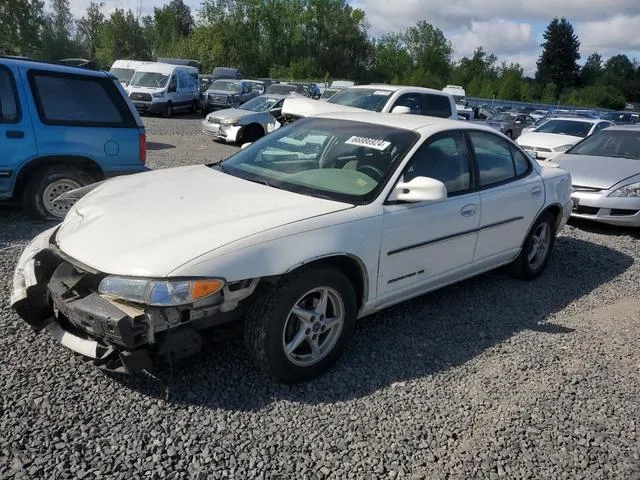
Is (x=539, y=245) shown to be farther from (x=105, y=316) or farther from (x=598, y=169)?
(x=105, y=316)

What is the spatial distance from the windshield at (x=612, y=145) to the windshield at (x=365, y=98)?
3.45 metres

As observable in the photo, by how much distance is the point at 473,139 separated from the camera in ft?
14.7

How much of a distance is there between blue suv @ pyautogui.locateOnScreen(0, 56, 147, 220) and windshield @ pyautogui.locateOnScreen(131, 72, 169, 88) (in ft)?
53.9

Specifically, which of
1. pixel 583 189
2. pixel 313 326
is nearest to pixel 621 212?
pixel 583 189

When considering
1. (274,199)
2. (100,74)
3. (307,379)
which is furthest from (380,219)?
(100,74)

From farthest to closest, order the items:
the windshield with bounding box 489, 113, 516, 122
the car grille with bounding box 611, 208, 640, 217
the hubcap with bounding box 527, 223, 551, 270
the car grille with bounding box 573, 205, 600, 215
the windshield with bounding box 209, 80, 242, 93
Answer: the windshield with bounding box 209, 80, 242, 93
the windshield with bounding box 489, 113, 516, 122
the car grille with bounding box 573, 205, 600, 215
the car grille with bounding box 611, 208, 640, 217
the hubcap with bounding box 527, 223, 551, 270

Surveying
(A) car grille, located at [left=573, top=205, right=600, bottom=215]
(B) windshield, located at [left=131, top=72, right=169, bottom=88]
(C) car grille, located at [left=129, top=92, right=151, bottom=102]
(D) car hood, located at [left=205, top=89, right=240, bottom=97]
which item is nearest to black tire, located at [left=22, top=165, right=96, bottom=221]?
(A) car grille, located at [left=573, top=205, right=600, bottom=215]

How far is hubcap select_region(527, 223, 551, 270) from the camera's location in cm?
532

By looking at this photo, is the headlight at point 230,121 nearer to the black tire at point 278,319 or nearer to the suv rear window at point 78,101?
the suv rear window at point 78,101

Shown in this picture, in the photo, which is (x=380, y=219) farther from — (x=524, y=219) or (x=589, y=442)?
(x=524, y=219)

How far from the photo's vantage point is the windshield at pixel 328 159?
12.0 ft

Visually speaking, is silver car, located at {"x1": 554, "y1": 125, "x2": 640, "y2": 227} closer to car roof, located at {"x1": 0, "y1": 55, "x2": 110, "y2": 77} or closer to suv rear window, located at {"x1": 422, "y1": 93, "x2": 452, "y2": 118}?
suv rear window, located at {"x1": 422, "y1": 93, "x2": 452, "y2": 118}

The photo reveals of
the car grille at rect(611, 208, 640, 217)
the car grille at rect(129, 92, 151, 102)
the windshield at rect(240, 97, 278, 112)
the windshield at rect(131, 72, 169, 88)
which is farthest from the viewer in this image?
the windshield at rect(131, 72, 169, 88)

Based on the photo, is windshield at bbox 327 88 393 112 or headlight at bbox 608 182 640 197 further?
windshield at bbox 327 88 393 112
